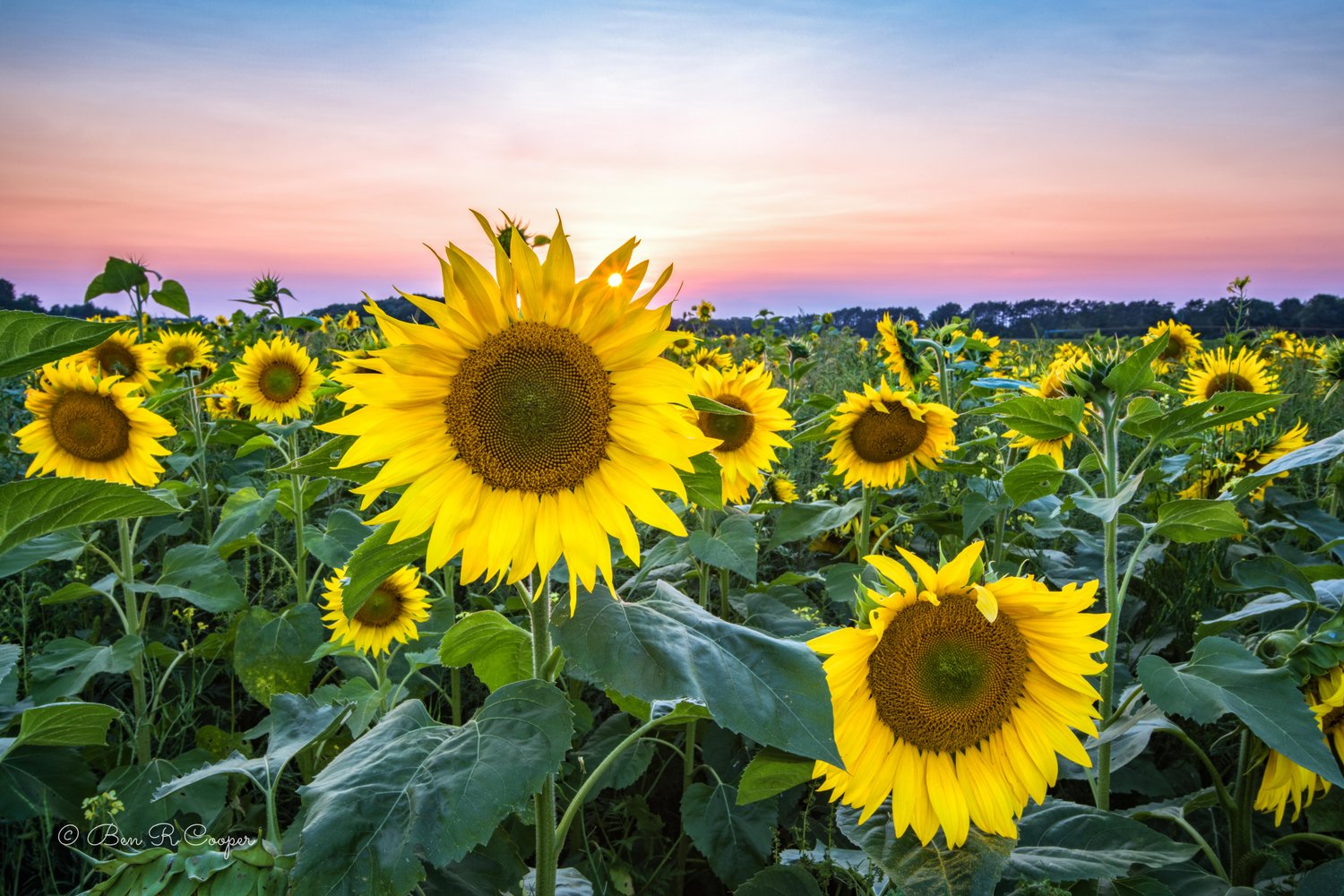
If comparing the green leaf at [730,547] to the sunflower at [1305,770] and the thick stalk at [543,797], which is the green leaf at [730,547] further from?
the sunflower at [1305,770]

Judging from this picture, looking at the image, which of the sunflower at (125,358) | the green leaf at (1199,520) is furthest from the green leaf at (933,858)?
the sunflower at (125,358)

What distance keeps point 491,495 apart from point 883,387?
222cm

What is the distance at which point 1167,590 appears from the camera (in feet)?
10.2

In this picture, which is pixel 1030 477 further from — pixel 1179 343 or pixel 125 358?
pixel 1179 343

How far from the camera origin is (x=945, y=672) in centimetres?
153

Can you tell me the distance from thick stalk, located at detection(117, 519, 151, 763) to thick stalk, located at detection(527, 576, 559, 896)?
1.68 m

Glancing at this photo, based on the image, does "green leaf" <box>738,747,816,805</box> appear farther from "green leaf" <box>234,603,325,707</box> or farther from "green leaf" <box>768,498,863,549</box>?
"green leaf" <box>234,603,325,707</box>

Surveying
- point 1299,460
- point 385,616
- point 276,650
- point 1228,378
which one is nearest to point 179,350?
point 276,650

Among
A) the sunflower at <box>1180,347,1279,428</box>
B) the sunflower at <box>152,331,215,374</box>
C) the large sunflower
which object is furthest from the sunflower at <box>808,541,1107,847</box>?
the sunflower at <box>152,331,215,374</box>

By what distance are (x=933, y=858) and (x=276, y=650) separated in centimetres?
211

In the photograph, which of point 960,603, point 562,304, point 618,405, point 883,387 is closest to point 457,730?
point 618,405

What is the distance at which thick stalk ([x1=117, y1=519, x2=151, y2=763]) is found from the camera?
2533 millimetres

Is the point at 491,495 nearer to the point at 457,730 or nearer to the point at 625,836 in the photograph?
the point at 457,730

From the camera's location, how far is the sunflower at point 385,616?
103 inches
